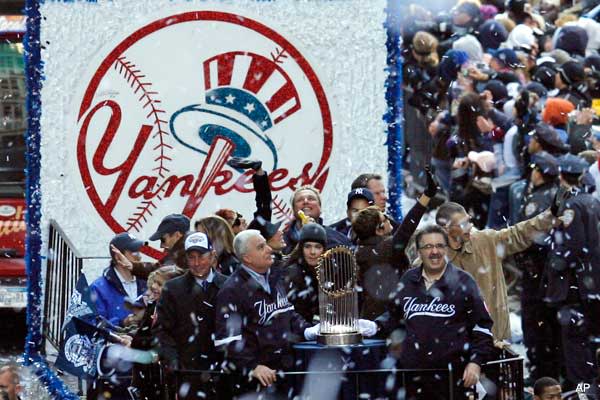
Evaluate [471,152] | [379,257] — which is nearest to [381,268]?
[379,257]

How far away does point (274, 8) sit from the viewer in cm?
1241

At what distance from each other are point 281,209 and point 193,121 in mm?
1001

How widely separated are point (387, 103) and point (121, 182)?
2.25 meters

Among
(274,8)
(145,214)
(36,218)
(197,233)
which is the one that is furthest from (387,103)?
(197,233)

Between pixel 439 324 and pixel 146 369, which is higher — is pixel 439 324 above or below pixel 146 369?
above

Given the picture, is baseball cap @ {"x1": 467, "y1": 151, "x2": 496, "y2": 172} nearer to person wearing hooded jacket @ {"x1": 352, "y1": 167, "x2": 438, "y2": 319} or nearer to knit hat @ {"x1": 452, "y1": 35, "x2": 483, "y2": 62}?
knit hat @ {"x1": 452, "y1": 35, "x2": 483, "y2": 62}

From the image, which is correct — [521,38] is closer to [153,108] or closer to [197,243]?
[153,108]

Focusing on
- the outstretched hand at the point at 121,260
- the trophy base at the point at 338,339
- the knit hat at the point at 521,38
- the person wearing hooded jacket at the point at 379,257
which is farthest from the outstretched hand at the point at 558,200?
the knit hat at the point at 521,38

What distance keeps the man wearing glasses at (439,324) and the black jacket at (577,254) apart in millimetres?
3109

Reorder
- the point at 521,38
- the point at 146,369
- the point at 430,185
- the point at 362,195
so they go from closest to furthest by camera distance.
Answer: the point at 146,369 < the point at 430,185 < the point at 362,195 < the point at 521,38

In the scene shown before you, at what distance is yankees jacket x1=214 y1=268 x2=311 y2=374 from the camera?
8.54m

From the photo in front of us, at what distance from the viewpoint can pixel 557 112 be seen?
559 inches

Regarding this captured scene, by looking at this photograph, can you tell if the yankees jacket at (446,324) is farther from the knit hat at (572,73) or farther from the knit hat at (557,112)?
the knit hat at (572,73)

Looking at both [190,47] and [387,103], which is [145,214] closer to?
[190,47]
